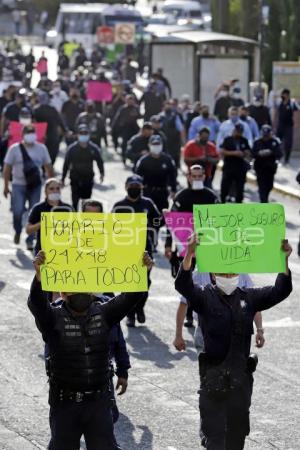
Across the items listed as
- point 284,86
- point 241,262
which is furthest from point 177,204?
point 284,86

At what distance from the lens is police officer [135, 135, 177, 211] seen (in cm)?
2075

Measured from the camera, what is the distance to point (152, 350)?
1508cm

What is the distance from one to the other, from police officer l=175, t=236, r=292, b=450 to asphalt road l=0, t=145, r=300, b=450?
6.07ft

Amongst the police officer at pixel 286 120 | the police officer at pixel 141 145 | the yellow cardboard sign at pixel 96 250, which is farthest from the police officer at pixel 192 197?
the police officer at pixel 286 120

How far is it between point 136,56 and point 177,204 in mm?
55082

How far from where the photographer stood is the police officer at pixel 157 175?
20.8 m

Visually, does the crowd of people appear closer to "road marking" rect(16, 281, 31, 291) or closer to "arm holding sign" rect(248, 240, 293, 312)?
"arm holding sign" rect(248, 240, 293, 312)

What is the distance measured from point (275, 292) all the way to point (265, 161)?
1585 centimetres

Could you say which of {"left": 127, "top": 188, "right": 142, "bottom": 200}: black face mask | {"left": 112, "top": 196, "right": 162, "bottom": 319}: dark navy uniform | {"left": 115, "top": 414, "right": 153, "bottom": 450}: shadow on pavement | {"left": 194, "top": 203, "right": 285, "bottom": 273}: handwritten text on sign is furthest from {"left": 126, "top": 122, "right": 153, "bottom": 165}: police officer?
{"left": 194, "top": 203, "right": 285, "bottom": 273}: handwritten text on sign

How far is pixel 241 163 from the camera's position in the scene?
82.9ft

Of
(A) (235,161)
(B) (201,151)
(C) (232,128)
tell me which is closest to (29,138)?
(B) (201,151)

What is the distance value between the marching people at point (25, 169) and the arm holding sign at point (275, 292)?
37.8ft

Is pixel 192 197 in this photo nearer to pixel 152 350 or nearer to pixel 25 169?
pixel 152 350

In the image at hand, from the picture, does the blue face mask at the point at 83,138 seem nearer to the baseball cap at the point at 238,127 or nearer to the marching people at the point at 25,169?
the marching people at the point at 25,169
